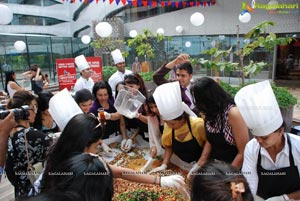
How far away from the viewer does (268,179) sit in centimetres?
116

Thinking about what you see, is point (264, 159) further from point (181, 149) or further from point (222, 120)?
point (181, 149)

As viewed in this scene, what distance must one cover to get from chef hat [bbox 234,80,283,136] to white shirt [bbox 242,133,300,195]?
14 cm

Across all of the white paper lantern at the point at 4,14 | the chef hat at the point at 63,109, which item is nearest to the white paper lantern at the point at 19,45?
the white paper lantern at the point at 4,14

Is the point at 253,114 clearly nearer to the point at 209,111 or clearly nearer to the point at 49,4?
the point at 209,111

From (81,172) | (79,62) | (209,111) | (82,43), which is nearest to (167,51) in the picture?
(82,43)

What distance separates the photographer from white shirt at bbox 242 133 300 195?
42.7 inches

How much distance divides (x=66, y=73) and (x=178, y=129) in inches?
145

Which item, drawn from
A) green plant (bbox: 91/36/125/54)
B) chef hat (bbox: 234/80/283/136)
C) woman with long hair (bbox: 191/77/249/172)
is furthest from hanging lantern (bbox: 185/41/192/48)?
chef hat (bbox: 234/80/283/136)

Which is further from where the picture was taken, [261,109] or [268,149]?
[268,149]

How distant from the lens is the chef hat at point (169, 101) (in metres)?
1.43

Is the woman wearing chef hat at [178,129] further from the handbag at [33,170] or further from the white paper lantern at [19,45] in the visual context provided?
the white paper lantern at [19,45]

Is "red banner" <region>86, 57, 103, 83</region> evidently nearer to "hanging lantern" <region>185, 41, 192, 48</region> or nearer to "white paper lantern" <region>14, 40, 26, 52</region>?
"white paper lantern" <region>14, 40, 26, 52</region>

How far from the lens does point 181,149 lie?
1.59 meters

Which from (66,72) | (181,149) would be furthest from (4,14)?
(181,149)
